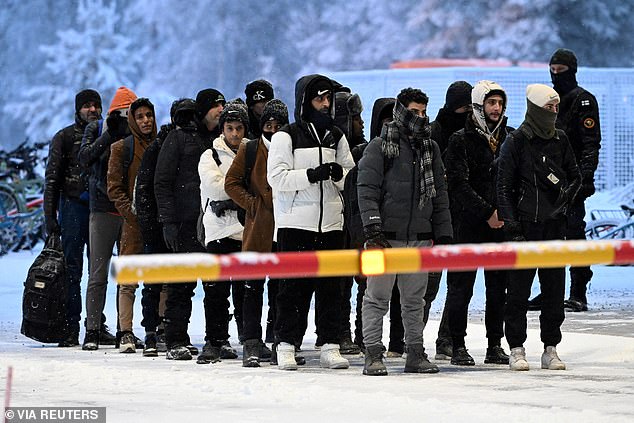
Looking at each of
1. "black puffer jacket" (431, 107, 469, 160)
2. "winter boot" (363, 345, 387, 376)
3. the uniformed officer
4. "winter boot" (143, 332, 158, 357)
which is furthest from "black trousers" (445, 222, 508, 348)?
the uniformed officer

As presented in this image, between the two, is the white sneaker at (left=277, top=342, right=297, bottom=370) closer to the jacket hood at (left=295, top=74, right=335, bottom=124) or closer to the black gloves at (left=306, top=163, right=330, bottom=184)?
the black gloves at (left=306, top=163, right=330, bottom=184)

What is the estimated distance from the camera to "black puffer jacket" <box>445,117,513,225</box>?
10.0 metres

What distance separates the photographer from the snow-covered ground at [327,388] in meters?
7.32

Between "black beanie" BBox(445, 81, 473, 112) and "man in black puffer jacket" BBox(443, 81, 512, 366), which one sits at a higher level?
"black beanie" BBox(445, 81, 473, 112)

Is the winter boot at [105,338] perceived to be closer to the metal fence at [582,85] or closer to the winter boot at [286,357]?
the winter boot at [286,357]

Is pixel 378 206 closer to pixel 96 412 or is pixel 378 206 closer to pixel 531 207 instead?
pixel 531 207

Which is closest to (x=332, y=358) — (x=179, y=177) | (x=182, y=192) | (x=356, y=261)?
(x=182, y=192)

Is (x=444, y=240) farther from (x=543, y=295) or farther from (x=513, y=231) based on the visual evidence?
(x=543, y=295)

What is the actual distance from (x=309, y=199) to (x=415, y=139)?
0.80m

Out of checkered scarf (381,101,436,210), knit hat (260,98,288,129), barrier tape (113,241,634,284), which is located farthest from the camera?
knit hat (260,98,288,129)

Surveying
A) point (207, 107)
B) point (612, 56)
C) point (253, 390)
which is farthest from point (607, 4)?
point (253, 390)

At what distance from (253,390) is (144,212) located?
298cm

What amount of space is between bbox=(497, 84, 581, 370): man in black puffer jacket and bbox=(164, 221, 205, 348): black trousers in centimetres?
230

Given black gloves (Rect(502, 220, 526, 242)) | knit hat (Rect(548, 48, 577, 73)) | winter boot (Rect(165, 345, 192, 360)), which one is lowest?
winter boot (Rect(165, 345, 192, 360))
